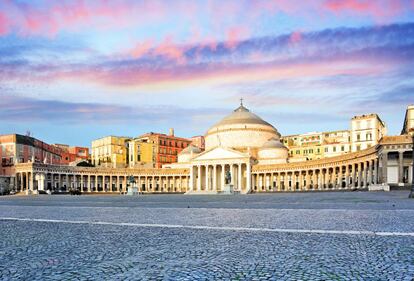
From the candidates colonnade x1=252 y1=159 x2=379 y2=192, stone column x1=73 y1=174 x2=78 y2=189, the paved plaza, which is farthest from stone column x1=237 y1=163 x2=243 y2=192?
the paved plaza

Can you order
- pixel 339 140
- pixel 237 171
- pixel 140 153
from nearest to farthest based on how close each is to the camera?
pixel 237 171 < pixel 339 140 < pixel 140 153

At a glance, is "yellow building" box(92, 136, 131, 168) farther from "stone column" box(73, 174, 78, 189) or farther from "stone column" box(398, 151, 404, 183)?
"stone column" box(398, 151, 404, 183)

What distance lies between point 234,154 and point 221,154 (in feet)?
12.0

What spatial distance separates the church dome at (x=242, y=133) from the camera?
11812 centimetres

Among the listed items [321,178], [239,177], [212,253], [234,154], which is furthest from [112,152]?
[212,253]

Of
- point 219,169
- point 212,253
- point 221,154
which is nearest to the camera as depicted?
point 212,253

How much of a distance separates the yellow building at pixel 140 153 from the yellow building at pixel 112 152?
4.46m

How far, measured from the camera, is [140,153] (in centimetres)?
12875

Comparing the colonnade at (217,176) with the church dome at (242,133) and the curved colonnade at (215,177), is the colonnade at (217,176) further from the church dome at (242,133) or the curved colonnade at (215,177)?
the church dome at (242,133)

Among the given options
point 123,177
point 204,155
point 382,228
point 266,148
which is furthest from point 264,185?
point 382,228

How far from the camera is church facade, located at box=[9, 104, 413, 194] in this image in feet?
240

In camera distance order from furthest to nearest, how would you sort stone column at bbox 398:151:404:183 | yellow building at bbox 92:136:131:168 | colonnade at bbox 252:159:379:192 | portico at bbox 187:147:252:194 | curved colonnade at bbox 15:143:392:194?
yellow building at bbox 92:136:131:168 < portico at bbox 187:147:252:194 < curved colonnade at bbox 15:143:392:194 < colonnade at bbox 252:159:379:192 < stone column at bbox 398:151:404:183

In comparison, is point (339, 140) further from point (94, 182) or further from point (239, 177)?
point (94, 182)

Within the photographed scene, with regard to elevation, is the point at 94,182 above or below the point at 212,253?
below
